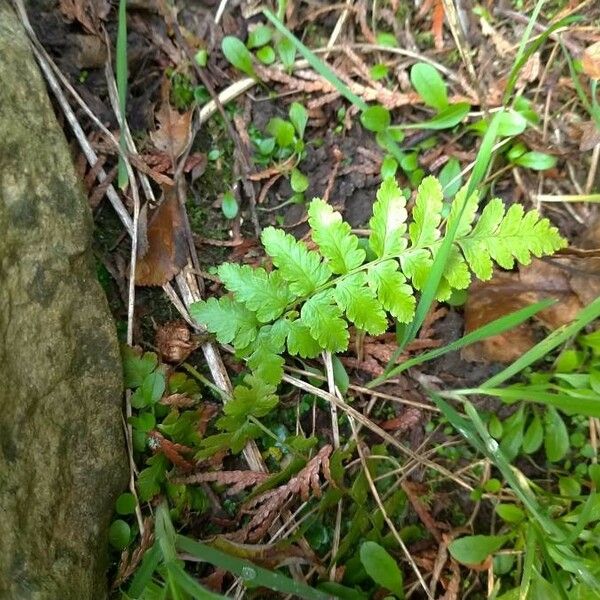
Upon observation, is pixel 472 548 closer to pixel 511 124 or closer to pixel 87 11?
pixel 511 124

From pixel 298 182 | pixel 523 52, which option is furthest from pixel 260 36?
pixel 523 52

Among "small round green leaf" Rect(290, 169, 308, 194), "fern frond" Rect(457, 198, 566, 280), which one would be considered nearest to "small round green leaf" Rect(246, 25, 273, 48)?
"small round green leaf" Rect(290, 169, 308, 194)

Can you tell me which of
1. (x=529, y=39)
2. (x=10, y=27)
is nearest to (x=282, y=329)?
(x=10, y=27)

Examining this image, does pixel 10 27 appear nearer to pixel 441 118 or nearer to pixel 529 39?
pixel 441 118

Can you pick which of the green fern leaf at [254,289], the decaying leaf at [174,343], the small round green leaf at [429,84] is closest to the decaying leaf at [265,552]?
the decaying leaf at [174,343]

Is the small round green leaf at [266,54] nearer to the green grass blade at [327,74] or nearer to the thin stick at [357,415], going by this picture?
the green grass blade at [327,74]

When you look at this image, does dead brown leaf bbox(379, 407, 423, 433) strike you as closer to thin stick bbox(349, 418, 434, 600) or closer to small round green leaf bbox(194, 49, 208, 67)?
thin stick bbox(349, 418, 434, 600)
